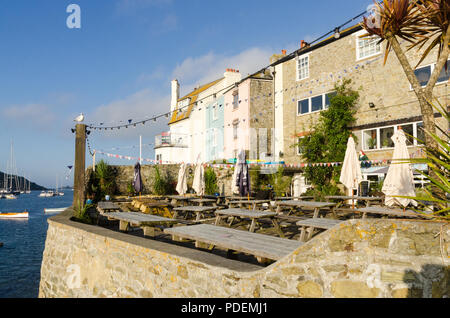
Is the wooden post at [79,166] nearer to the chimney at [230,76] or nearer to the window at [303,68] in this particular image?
the window at [303,68]

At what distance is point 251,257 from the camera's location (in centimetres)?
555

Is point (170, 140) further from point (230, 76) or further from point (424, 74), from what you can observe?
point (424, 74)

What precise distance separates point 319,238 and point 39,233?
2599 cm

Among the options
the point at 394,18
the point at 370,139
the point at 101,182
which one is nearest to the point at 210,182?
the point at 101,182

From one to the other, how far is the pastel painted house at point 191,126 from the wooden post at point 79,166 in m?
16.4

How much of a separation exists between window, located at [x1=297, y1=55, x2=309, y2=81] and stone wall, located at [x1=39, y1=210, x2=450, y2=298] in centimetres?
1705

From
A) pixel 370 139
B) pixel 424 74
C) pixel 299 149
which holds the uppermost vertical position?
pixel 424 74

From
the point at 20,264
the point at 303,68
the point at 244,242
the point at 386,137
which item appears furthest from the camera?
the point at 303,68

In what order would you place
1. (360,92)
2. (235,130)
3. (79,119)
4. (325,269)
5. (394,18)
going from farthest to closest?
(235,130) < (360,92) < (79,119) < (394,18) < (325,269)

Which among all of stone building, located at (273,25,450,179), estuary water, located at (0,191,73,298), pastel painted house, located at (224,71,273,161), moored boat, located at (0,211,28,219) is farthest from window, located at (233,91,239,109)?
moored boat, located at (0,211,28,219)

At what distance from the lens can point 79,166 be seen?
401 inches

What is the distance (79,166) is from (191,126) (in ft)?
67.2

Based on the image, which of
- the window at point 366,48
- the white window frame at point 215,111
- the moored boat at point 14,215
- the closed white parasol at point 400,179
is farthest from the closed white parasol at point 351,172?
the moored boat at point 14,215

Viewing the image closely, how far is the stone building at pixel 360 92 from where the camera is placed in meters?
14.4
